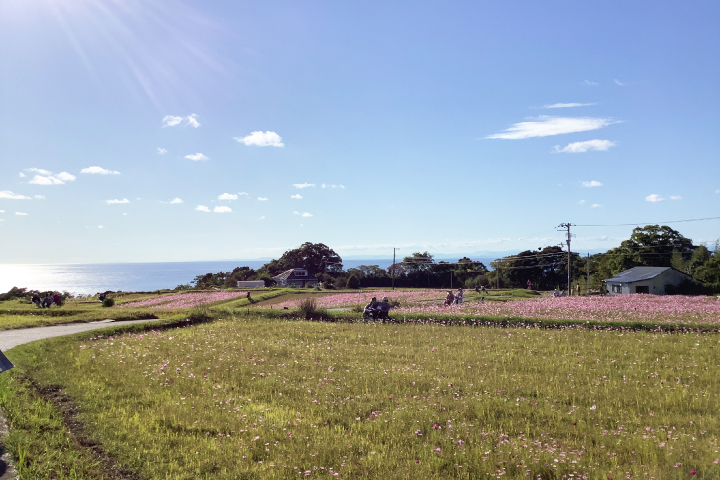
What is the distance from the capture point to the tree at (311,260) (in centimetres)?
10607

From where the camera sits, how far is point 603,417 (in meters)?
8.47

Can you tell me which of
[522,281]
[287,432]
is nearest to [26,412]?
[287,432]

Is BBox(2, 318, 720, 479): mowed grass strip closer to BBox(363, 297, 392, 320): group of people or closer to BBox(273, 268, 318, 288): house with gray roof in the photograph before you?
BBox(363, 297, 392, 320): group of people

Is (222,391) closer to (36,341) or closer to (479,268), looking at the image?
(36,341)

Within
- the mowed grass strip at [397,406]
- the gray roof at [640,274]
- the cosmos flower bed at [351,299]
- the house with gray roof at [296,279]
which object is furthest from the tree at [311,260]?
the mowed grass strip at [397,406]

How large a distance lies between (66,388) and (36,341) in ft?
27.6

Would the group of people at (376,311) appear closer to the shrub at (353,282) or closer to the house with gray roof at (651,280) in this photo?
the house with gray roof at (651,280)

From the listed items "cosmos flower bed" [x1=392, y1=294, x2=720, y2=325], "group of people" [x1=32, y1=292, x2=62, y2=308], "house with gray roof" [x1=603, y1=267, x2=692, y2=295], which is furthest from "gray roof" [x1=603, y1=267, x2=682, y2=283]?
"group of people" [x1=32, y1=292, x2=62, y2=308]

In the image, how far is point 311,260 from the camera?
106m

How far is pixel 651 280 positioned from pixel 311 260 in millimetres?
70055

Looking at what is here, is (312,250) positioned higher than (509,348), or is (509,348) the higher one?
(312,250)

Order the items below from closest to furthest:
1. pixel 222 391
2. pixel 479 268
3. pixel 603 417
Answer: pixel 603 417
pixel 222 391
pixel 479 268

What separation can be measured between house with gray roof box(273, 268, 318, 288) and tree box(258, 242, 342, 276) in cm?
864

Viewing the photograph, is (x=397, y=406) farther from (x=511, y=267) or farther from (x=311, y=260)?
(x=311, y=260)
